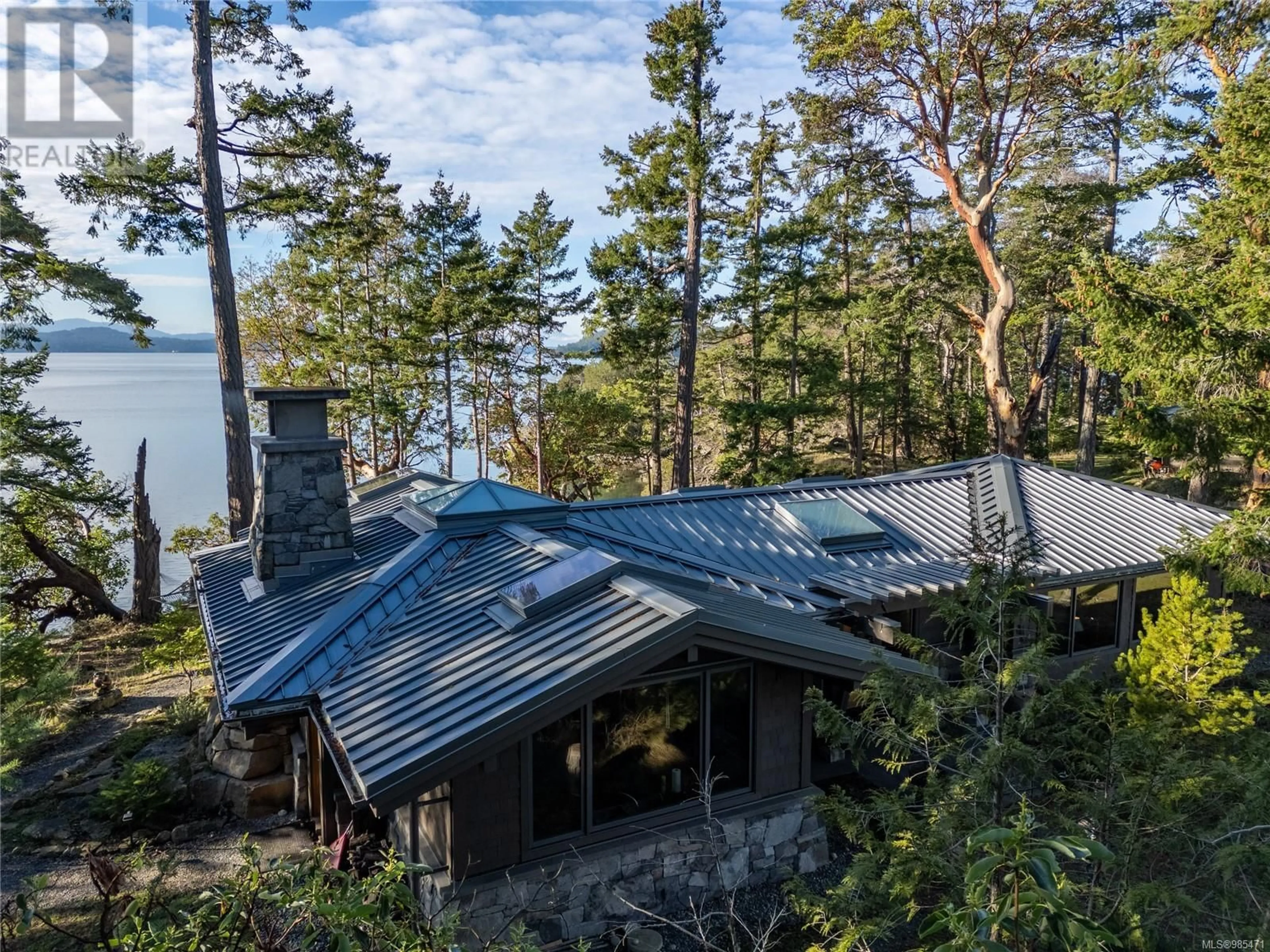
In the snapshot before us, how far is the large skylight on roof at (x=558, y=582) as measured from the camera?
6.84 metres

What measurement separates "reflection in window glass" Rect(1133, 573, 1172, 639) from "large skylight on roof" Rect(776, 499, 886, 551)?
4.77 metres

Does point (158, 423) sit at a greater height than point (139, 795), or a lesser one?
greater

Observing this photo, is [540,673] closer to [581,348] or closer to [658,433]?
[658,433]

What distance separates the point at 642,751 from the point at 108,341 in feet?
80.1

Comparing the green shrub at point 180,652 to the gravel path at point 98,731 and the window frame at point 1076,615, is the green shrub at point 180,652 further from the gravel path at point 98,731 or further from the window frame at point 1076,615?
the window frame at point 1076,615

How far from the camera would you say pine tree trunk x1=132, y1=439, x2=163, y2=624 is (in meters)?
18.0

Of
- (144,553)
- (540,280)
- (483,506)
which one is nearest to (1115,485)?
(483,506)

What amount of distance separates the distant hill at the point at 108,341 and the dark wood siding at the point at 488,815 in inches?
473

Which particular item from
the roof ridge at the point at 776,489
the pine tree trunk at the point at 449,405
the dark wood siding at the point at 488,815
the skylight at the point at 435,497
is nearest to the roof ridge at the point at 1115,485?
the roof ridge at the point at 776,489

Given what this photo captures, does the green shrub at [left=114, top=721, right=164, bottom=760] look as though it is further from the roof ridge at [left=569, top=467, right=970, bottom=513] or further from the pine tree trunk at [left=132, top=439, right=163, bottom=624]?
the pine tree trunk at [left=132, top=439, right=163, bottom=624]

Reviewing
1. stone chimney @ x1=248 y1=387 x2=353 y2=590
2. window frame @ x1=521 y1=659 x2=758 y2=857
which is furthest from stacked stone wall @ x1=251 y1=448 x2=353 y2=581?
window frame @ x1=521 y1=659 x2=758 y2=857

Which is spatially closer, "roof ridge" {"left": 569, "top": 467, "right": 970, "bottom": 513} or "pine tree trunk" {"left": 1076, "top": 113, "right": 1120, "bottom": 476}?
"roof ridge" {"left": 569, "top": 467, "right": 970, "bottom": 513}

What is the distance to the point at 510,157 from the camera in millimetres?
16672

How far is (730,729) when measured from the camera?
704 centimetres
